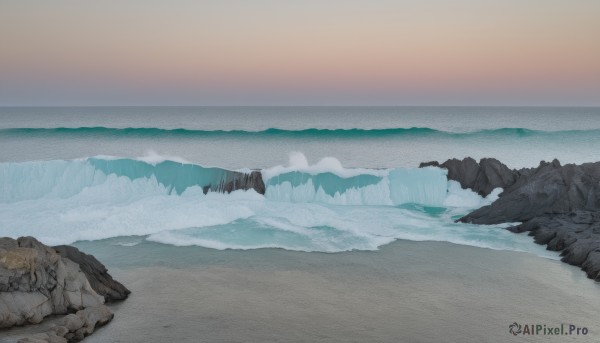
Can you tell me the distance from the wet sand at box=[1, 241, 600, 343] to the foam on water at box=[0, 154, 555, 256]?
1417mm

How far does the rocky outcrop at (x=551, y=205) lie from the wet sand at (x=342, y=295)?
120cm

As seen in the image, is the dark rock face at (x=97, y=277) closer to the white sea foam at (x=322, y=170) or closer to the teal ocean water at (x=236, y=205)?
the teal ocean water at (x=236, y=205)

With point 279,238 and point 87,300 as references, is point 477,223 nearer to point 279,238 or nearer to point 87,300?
point 279,238

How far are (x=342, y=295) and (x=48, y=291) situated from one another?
5599 mm

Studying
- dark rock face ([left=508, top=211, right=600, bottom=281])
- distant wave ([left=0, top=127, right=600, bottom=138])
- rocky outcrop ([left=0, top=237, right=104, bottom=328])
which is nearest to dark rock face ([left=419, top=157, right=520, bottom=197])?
dark rock face ([left=508, top=211, right=600, bottom=281])

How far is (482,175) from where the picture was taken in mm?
22625

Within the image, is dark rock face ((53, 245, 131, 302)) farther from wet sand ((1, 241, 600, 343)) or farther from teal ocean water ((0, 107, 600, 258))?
teal ocean water ((0, 107, 600, 258))

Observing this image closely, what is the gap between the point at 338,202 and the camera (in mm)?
22516

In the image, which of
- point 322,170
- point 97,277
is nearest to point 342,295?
point 97,277

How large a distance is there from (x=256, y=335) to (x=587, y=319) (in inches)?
239

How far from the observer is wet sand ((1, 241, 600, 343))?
9.60 m

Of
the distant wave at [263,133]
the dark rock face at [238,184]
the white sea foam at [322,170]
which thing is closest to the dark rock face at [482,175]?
the white sea foam at [322,170]

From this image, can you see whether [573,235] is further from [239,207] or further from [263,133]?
[263,133]

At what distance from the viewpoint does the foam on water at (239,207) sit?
16.5 meters
